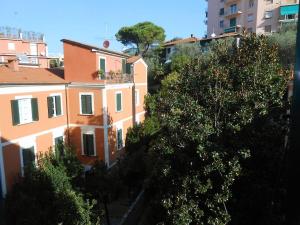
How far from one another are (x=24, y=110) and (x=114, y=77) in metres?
7.79

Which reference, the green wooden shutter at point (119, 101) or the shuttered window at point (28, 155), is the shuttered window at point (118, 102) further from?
the shuttered window at point (28, 155)

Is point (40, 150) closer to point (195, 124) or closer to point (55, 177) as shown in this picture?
point (55, 177)

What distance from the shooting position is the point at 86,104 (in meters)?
20.1

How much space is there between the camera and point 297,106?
2.04 m

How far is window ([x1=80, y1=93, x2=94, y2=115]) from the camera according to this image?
20.0 metres

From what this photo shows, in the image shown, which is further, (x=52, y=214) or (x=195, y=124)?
(x=52, y=214)

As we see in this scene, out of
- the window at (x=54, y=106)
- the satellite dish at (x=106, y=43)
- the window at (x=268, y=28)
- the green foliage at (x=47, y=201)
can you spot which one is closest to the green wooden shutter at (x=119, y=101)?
the window at (x=54, y=106)

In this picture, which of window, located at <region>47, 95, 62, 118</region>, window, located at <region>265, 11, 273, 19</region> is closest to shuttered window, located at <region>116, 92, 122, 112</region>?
window, located at <region>47, 95, 62, 118</region>

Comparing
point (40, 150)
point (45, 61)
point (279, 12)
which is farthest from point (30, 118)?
point (279, 12)

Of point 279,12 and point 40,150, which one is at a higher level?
point 279,12

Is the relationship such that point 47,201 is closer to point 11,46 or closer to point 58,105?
point 58,105

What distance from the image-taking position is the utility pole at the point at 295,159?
206 centimetres

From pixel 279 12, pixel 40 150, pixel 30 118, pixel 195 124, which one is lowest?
pixel 40 150

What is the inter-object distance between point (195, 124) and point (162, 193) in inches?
98.1
